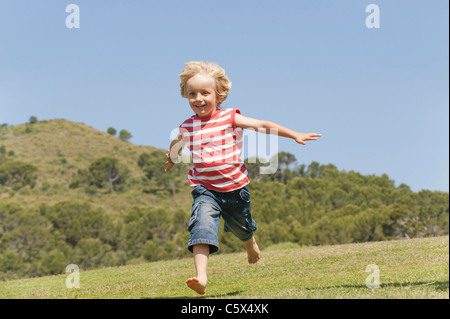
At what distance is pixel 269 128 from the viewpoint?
571cm

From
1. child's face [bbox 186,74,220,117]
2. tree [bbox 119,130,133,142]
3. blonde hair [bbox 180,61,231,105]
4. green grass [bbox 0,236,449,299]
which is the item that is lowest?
green grass [bbox 0,236,449,299]

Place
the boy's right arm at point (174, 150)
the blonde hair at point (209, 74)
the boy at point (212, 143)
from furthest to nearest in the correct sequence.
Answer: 1. the boy's right arm at point (174, 150)
2. the blonde hair at point (209, 74)
3. the boy at point (212, 143)

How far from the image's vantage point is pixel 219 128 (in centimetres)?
579

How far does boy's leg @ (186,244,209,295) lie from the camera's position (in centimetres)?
513

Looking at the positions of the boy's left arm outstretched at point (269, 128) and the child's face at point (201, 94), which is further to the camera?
the child's face at point (201, 94)

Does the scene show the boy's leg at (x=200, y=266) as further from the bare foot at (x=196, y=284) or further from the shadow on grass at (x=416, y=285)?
the shadow on grass at (x=416, y=285)

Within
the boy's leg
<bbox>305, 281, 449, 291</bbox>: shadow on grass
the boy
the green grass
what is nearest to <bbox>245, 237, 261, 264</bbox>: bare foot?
the green grass

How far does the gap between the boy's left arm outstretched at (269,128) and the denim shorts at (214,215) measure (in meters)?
0.77

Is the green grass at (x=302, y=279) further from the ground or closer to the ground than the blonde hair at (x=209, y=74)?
closer to the ground

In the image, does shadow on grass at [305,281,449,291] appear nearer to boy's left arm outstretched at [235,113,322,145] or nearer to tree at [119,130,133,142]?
boy's left arm outstretched at [235,113,322,145]

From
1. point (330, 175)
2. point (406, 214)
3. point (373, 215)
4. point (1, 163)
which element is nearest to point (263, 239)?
point (373, 215)

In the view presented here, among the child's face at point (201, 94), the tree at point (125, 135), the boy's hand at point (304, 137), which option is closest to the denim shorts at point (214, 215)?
the child's face at point (201, 94)

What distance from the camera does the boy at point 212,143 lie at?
572 cm
